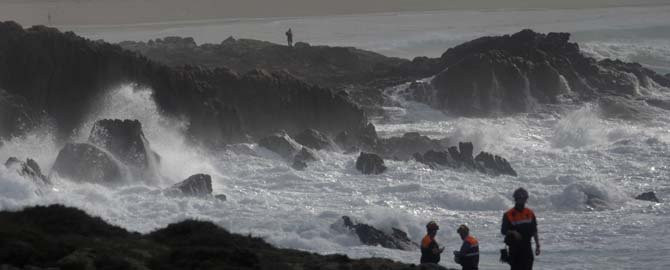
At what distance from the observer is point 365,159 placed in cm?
4622

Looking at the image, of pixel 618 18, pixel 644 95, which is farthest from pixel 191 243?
pixel 618 18

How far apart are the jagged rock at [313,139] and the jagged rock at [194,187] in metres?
8.71

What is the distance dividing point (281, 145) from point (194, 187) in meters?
7.91

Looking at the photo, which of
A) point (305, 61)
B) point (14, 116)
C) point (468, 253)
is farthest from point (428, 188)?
point (305, 61)

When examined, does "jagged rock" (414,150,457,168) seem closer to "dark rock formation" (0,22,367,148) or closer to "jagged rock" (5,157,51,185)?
"dark rock formation" (0,22,367,148)

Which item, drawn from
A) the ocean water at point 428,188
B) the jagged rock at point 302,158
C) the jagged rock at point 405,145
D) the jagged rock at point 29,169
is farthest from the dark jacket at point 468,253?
the jagged rock at point 405,145

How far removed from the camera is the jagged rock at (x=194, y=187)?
4038 centimetres

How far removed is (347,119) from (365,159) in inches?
276

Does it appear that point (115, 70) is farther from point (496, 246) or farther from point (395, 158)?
point (496, 246)

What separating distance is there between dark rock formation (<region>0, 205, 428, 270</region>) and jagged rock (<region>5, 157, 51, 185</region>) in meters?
13.7

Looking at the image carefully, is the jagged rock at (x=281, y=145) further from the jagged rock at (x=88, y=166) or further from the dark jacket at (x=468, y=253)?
the dark jacket at (x=468, y=253)

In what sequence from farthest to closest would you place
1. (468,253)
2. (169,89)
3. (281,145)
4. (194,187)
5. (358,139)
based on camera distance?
(358,139) → (169,89) → (281,145) → (194,187) → (468,253)

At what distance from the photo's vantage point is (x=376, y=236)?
114ft

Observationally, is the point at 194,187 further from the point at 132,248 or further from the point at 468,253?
the point at 468,253
